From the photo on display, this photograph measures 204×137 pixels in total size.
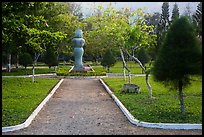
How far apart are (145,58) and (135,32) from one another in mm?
22185

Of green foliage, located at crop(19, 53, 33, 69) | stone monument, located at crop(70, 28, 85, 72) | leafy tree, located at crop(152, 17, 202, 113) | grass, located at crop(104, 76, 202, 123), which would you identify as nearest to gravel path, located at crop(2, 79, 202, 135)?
grass, located at crop(104, 76, 202, 123)

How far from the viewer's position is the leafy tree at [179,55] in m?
9.42

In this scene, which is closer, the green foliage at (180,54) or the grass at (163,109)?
the grass at (163,109)

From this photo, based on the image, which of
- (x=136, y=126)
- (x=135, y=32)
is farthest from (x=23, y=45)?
(x=136, y=126)

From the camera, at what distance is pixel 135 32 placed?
15.9 metres

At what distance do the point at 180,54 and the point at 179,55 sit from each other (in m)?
0.04

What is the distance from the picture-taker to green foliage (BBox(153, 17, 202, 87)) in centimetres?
942

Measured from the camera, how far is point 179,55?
9500 millimetres

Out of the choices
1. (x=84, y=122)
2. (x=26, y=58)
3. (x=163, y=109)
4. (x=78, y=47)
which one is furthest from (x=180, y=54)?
(x=26, y=58)

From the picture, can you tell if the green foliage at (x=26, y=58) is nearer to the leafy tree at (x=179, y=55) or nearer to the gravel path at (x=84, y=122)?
the gravel path at (x=84, y=122)

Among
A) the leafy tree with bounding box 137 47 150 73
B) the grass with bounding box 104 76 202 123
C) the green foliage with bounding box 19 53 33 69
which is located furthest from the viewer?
the leafy tree with bounding box 137 47 150 73

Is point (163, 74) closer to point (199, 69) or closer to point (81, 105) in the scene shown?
point (199, 69)

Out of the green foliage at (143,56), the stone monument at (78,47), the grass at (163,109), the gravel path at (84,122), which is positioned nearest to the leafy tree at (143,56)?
the green foliage at (143,56)

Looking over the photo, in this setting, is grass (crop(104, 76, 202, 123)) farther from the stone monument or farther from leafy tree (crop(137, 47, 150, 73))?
leafy tree (crop(137, 47, 150, 73))
